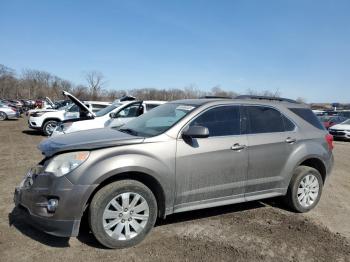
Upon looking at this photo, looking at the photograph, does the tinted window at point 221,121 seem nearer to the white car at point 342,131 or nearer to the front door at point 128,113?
the front door at point 128,113

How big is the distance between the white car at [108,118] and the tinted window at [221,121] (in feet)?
18.3

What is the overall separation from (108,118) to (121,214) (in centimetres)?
746

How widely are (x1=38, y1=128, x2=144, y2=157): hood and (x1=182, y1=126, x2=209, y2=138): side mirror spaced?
1.94 ft

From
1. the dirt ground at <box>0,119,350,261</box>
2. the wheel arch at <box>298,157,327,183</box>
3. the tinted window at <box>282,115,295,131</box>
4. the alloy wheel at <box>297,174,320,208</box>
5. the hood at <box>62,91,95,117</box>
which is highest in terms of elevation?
the hood at <box>62,91,95,117</box>

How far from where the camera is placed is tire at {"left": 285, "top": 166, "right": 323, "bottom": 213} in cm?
529

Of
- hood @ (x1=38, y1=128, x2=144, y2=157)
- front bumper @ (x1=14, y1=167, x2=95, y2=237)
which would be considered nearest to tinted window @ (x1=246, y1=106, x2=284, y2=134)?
hood @ (x1=38, y1=128, x2=144, y2=157)

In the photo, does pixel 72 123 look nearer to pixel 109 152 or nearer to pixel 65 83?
pixel 109 152

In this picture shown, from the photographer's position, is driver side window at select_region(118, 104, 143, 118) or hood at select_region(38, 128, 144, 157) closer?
hood at select_region(38, 128, 144, 157)

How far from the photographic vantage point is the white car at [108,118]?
10.3 metres

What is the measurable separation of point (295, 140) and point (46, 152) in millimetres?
3617

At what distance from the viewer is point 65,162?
12.2 ft

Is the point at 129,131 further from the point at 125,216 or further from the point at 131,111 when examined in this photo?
the point at 131,111

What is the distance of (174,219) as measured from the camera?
15.9 feet

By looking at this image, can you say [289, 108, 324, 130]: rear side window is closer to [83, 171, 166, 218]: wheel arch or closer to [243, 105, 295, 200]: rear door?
[243, 105, 295, 200]: rear door
